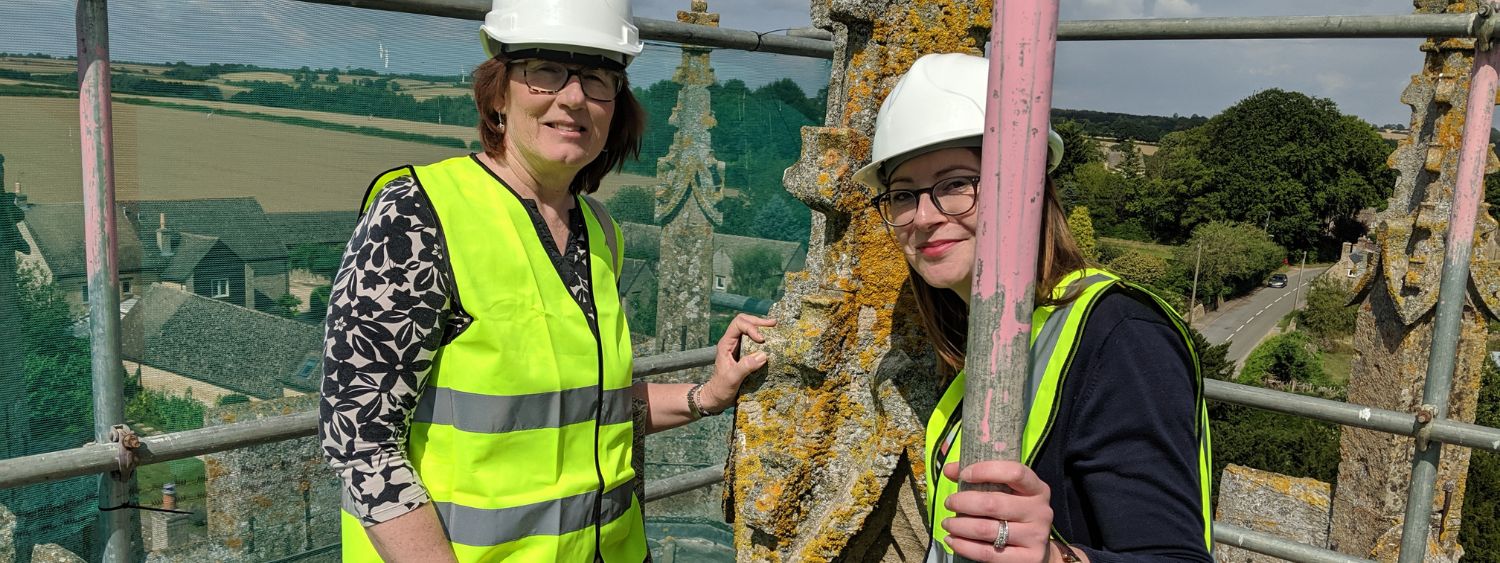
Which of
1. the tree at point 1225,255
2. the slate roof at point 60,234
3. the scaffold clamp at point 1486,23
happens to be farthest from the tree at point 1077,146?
the slate roof at point 60,234

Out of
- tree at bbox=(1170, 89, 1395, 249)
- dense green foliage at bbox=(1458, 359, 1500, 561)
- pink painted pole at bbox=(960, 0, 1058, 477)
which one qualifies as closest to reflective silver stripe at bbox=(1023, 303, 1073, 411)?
pink painted pole at bbox=(960, 0, 1058, 477)

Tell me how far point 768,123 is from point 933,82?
3310 millimetres

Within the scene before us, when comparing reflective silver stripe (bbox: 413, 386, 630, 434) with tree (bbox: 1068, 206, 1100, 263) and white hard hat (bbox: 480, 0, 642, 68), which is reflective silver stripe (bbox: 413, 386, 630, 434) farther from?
tree (bbox: 1068, 206, 1100, 263)

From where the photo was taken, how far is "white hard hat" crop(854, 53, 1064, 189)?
6.31 ft

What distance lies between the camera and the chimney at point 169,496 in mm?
3133

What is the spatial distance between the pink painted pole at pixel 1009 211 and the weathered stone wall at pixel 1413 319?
10357 mm

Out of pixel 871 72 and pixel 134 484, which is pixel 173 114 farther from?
pixel 871 72

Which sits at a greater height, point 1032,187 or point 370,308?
Answer: point 1032,187

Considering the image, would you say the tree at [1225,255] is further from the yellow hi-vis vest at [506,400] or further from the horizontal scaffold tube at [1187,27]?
the yellow hi-vis vest at [506,400]

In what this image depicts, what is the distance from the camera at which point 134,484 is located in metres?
2.93

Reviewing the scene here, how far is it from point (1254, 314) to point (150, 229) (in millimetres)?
59881

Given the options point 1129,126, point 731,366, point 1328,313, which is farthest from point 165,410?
point 1129,126

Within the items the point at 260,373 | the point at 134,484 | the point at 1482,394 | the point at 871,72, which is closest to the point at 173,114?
the point at 260,373

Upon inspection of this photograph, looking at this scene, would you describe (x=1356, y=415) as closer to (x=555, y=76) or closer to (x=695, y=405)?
(x=695, y=405)
